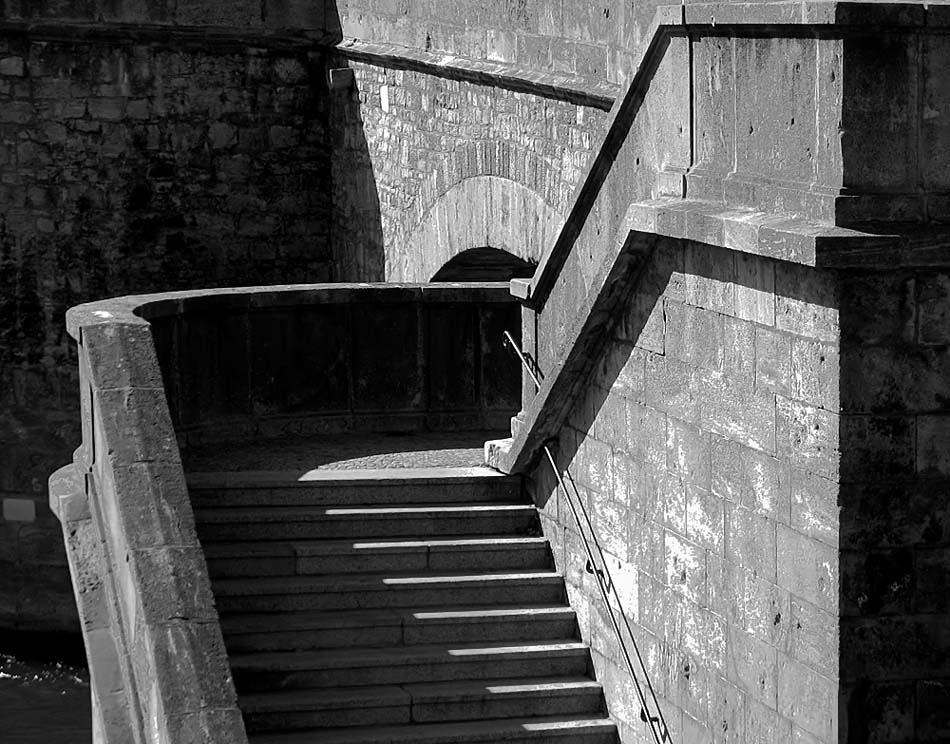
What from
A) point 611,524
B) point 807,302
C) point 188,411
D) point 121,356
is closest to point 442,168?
point 188,411

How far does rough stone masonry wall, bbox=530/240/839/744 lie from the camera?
230 inches

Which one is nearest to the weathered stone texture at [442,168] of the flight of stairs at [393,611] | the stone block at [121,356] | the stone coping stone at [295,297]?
the stone coping stone at [295,297]

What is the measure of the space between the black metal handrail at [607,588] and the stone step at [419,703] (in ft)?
1.15

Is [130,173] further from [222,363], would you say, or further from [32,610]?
[222,363]

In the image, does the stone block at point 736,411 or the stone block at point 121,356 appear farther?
the stone block at point 121,356

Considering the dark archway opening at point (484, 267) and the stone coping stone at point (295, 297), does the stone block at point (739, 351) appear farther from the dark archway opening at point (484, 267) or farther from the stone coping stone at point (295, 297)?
the dark archway opening at point (484, 267)

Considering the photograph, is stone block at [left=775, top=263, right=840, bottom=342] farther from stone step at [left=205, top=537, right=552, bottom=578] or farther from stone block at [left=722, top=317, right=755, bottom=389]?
stone step at [left=205, top=537, right=552, bottom=578]

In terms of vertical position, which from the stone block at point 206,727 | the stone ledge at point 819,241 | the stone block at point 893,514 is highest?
the stone ledge at point 819,241

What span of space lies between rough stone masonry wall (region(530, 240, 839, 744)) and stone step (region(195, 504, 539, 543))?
594mm

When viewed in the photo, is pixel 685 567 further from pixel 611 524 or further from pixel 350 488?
pixel 350 488

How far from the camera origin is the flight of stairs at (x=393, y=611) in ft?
24.6

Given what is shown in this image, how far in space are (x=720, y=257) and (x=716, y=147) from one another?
0.37 meters

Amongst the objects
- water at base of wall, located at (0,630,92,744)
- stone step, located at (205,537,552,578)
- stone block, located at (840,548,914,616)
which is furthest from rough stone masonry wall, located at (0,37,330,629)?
stone block, located at (840,548,914,616)

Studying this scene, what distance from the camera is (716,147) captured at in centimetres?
639
